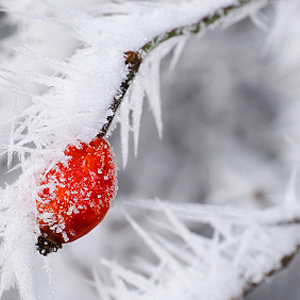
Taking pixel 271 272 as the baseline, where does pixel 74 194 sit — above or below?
above

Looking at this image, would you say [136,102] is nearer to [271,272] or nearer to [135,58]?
[135,58]

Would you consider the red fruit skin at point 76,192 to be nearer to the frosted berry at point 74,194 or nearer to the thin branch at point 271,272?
the frosted berry at point 74,194

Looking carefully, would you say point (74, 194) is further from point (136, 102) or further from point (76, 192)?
point (136, 102)

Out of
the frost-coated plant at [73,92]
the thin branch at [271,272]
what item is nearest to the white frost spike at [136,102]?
the frost-coated plant at [73,92]

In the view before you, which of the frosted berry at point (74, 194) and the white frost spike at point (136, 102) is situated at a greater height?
the white frost spike at point (136, 102)

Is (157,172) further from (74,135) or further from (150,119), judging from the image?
(74,135)

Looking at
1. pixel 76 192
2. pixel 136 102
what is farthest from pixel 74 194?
pixel 136 102

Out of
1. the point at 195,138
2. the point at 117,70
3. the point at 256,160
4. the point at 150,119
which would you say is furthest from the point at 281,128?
the point at 117,70

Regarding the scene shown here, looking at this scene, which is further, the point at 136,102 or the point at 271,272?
the point at 271,272

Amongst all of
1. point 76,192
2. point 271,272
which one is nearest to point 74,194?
point 76,192
